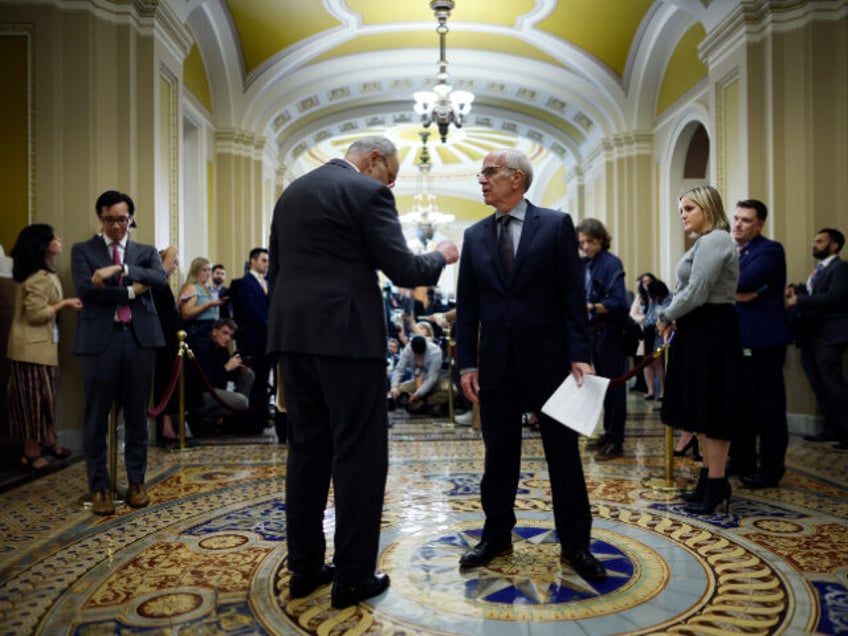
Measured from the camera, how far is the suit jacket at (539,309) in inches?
105

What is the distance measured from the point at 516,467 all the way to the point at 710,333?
48.1 inches

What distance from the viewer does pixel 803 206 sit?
6.09 metres

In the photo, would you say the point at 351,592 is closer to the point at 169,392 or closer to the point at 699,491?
the point at 699,491

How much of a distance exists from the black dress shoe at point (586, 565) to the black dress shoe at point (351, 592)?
2.56ft

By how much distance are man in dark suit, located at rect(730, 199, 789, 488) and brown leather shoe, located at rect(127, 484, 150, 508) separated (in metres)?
3.33

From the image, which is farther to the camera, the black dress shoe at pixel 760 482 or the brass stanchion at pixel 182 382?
the brass stanchion at pixel 182 382

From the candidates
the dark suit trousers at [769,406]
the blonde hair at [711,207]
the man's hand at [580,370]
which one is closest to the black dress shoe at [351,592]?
the man's hand at [580,370]

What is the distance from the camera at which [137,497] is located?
3744 millimetres

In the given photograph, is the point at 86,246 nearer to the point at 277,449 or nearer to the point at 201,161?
the point at 277,449

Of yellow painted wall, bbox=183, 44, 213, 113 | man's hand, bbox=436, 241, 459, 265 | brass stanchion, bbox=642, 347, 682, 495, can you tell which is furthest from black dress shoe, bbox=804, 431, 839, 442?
yellow painted wall, bbox=183, 44, 213, 113

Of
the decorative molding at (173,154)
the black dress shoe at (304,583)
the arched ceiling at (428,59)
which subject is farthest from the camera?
the arched ceiling at (428,59)

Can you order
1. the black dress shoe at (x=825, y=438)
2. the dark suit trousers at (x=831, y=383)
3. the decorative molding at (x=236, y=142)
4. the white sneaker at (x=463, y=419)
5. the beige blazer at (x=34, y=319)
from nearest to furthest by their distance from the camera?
the beige blazer at (x=34, y=319) < the dark suit trousers at (x=831, y=383) < the black dress shoe at (x=825, y=438) < the white sneaker at (x=463, y=419) < the decorative molding at (x=236, y=142)

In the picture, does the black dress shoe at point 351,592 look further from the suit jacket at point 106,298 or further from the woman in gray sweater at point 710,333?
the suit jacket at point 106,298

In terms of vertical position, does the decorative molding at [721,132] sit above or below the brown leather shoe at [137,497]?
above
